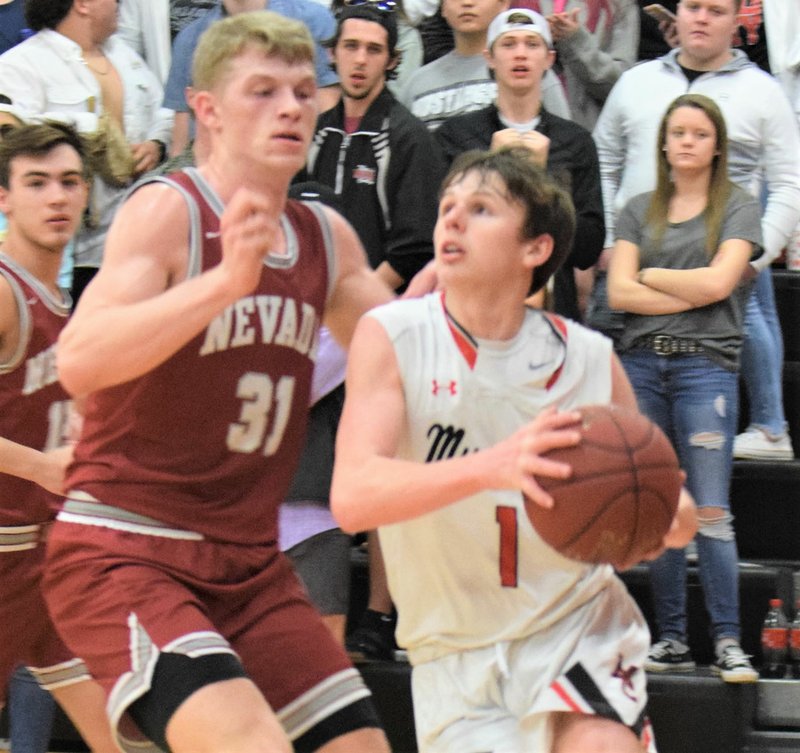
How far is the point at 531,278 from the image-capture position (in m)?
3.56

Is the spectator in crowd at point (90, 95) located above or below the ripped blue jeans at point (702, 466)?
above

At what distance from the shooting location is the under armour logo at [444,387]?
335cm

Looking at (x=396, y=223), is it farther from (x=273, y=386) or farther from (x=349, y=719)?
(x=349, y=719)

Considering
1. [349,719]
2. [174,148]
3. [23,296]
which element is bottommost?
[349,719]

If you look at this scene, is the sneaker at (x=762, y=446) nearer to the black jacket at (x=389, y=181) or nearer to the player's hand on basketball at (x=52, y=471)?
the black jacket at (x=389, y=181)

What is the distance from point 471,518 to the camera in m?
3.42

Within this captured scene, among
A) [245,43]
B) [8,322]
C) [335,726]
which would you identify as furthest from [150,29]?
[335,726]

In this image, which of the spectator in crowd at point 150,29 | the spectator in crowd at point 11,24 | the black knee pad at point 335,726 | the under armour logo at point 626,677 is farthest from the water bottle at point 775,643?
the spectator in crowd at point 11,24

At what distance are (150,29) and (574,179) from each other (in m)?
2.62

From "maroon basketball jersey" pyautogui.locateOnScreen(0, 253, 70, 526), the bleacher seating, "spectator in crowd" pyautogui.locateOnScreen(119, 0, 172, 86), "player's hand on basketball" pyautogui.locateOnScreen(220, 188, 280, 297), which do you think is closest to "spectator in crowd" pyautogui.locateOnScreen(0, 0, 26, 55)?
"spectator in crowd" pyautogui.locateOnScreen(119, 0, 172, 86)

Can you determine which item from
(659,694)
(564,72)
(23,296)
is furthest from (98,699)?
(564,72)

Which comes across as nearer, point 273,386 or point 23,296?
point 273,386

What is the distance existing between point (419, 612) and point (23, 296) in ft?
5.87

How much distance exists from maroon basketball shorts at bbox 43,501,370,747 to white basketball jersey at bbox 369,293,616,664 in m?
0.28
